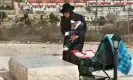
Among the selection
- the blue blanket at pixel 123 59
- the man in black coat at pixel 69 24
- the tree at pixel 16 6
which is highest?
the man in black coat at pixel 69 24

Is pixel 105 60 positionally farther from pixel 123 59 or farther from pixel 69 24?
pixel 69 24

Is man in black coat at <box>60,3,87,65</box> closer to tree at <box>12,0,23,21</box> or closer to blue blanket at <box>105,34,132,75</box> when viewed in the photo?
blue blanket at <box>105,34,132,75</box>

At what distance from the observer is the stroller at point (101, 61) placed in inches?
260

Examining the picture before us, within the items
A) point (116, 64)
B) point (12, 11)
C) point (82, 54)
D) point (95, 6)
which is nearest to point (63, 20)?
point (82, 54)

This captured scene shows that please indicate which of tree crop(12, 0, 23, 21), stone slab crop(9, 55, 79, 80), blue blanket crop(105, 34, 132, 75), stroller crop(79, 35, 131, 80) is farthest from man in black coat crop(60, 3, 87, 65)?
tree crop(12, 0, 23, 21)

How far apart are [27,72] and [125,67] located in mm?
1849

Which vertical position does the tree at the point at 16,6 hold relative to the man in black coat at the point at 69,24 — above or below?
below

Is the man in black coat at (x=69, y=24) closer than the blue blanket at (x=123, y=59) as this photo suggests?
No

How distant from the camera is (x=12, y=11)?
225 feet

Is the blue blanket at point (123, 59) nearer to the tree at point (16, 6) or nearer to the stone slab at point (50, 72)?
the stone slab at point (50, 72)

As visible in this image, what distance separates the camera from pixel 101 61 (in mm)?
6609

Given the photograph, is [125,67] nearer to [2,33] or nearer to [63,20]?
[63,20]

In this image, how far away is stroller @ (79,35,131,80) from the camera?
6.61 meters

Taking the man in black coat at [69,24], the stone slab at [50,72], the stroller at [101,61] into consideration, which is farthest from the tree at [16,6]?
the stone slab at [50,72]
